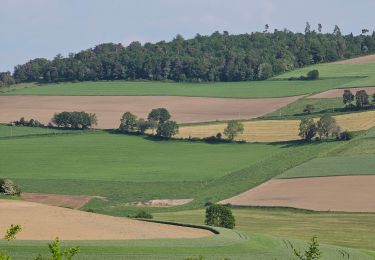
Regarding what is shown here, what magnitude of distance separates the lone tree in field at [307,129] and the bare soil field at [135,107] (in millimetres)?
19370

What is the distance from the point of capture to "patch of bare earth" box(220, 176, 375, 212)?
87.5m

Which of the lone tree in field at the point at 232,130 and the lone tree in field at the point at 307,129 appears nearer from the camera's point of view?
the lone tree in field at the point at 307,129

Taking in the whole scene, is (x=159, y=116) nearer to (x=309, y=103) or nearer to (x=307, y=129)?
(x=309, y=103)

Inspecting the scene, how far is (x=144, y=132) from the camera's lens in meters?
133

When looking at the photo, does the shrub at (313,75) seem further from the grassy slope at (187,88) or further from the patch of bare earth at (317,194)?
the patch of bare earth at (317,194)

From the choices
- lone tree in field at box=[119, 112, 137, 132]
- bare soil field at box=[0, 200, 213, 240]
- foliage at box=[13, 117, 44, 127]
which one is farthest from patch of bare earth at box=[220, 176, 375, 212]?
foliage at box=[13, 117, 44, 127]

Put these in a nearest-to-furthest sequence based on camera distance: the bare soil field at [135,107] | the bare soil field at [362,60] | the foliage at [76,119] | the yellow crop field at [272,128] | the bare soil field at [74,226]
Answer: the bare soil field at [74,226] < the yellow crop field at [272,128] < the foliage at [76,119] < the bare soil field at [135,107] < the bare soil field at [362,60]

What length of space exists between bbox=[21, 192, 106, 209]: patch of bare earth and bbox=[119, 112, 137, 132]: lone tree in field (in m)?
36.9

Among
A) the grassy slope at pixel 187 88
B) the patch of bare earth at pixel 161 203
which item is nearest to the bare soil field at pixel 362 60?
the grassy slope at pixel 187 88

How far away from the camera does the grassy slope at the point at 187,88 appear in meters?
157

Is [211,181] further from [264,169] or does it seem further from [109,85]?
[109,85]

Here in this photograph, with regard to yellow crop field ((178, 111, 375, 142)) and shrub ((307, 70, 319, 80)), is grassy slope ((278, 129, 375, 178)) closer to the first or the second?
yellow crop field ((178, 111, 375, 142))

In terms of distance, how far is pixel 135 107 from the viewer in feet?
491

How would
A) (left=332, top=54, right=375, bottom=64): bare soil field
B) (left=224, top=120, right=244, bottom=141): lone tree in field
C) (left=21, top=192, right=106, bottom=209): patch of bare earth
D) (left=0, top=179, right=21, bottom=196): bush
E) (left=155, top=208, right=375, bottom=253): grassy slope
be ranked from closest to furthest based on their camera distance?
(left=155, top=208, right=375, bottom=253): grassy slope < (left=0, top=179, right=21, bottom=196): bush < (left=21, top=192, right=106, bottom=209): patch of bare earth < (left=224, top=120, right=244, bottom=141): lone tree in field < (left=332, top=54, right=375, bottom=64): bare soil field
